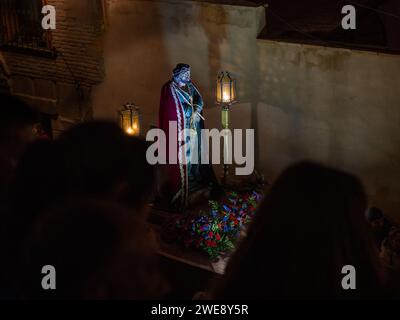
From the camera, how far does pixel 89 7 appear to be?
1151 cm

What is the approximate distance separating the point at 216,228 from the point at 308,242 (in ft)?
19.0

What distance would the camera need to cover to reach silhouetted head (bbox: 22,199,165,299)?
256 cm

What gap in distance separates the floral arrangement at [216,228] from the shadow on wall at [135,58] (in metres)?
2.89

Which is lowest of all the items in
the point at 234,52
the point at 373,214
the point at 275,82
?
the point at 373,214

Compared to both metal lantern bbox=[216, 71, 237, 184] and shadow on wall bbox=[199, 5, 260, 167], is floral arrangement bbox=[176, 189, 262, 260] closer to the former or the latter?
metal lantern bbox=[216, 71, 237, 184]

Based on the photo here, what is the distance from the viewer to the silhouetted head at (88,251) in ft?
8.41

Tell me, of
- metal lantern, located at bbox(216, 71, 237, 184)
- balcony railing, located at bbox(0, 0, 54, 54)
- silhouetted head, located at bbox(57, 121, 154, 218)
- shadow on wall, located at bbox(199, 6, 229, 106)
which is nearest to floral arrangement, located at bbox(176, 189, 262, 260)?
metal lantern, located at bbox(216, 71, 237, 184)

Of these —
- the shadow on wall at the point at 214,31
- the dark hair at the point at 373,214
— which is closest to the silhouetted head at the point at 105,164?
the dark hair at the point at 373,214

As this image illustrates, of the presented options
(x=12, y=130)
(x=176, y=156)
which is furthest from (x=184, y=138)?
(x=12, y=130)

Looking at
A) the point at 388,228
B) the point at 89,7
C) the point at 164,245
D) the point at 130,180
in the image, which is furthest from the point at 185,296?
the point at 89,7

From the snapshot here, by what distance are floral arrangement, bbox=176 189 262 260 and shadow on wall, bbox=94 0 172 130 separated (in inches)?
114

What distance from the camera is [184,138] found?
9031 mm

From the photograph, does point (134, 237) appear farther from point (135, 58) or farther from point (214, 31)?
point (135, 58)

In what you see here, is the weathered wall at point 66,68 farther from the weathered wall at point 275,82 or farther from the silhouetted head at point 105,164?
the silhouetted head at point 105,164
